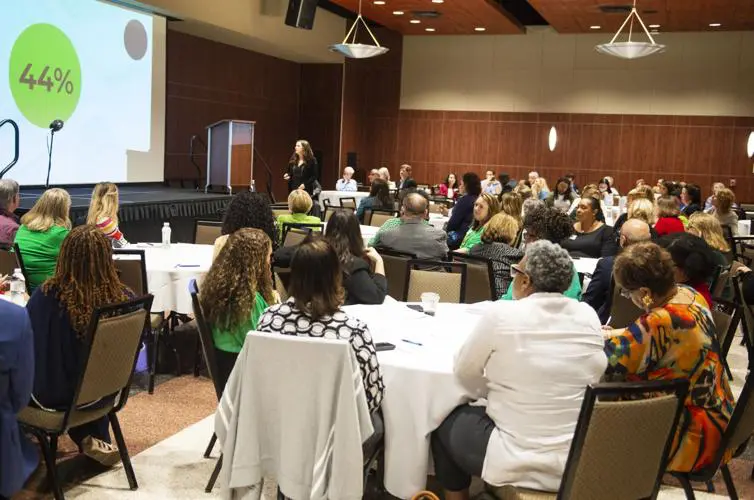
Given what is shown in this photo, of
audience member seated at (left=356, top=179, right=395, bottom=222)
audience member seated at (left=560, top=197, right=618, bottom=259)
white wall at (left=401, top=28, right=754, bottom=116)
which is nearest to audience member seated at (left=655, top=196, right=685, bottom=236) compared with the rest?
audience member seated at (left=560, top=197, right=618, bottom=259)

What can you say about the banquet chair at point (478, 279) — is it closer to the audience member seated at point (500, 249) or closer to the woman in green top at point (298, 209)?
the audience member seated at point (500, 249)

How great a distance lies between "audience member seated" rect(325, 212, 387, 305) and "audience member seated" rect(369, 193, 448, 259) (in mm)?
1549

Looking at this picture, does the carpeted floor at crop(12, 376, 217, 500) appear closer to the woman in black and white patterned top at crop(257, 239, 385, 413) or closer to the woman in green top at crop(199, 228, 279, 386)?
the woman in green top at crop(199, 228, 279, 386)

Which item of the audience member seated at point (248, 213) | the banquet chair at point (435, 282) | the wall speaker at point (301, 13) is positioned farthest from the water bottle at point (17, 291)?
the wall speaker at point (301, 13)

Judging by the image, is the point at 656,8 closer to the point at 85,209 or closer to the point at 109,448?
the point at 85,209

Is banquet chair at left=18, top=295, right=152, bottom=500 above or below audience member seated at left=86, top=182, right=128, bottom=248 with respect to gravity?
below

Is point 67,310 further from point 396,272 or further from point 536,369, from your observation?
point 396,272

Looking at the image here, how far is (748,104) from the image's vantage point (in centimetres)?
1634

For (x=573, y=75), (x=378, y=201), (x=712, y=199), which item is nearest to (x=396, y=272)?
(x=378, y=201)

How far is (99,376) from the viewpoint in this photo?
11.3 ft

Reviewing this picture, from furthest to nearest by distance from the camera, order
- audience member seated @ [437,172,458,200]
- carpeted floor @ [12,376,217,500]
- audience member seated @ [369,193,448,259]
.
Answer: audience member seated @ [437,172,458,200]
audience member seated @ [369,193,448,259]
carpeted floor @ [12,376,217,500]

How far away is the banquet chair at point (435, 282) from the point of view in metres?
4.94

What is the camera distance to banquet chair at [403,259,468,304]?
4941mm

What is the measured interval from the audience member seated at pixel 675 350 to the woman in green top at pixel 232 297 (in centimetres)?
162
